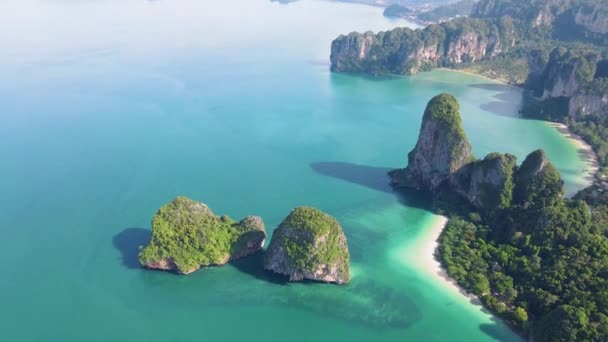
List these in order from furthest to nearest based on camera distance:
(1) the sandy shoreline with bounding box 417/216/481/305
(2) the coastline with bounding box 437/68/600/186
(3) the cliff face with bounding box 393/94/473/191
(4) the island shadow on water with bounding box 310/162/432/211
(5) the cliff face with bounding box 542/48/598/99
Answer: (5) the cliff face with bounding box 542/48/598/99 < (2) the coastline with bounding box 437/68/600/186 < (4) the island shadow on water with bounding box 310/162/432/211 < (3) the cliff face with bounding box 393/94/473/191 < (1) the sandy shoreline with bounding box 417/216/481/305

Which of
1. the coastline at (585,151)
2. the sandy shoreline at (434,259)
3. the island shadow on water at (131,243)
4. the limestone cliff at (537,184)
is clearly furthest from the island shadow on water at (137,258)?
the coastline at (585,151)

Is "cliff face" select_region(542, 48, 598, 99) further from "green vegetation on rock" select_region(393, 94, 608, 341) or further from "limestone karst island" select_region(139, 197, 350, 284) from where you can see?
"limestone karst island" select_region(139, 197, 350, 284)

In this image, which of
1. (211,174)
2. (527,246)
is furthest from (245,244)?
(527,246)

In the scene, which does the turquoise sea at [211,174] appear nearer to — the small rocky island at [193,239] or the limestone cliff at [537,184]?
the small rocky island at [193,239]

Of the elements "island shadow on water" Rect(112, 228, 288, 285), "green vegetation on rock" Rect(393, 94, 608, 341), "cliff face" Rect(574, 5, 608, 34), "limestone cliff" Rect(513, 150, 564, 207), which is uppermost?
"cliff face" Rect(574, 5, 608, 34)

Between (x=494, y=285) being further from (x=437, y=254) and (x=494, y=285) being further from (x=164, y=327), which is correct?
(x=164, y=327)

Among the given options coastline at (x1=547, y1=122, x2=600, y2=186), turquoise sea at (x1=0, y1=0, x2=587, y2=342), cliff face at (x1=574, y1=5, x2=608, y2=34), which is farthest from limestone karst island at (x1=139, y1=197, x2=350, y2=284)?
cliff face at (x1=574, y1=5, x2=608, y2=34)
